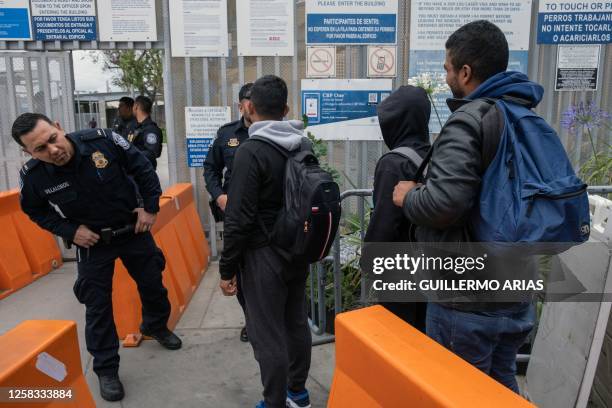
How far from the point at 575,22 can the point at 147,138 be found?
4.97m

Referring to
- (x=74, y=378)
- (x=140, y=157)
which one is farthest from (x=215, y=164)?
(x=74, y=378)

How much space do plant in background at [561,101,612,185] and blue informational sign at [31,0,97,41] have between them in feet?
16.0

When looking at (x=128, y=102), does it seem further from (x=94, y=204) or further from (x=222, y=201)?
(x=94, y=204)

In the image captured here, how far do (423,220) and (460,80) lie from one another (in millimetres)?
545

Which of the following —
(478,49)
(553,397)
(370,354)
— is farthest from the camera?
(553,397)

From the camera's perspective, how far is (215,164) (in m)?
4.19

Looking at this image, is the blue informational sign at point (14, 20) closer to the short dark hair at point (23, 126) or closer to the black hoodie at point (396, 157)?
the short dark hair at point (23, 126)

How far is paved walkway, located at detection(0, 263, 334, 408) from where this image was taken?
125 inches

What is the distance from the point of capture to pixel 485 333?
178cm

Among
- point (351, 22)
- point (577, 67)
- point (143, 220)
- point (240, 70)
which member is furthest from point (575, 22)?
point (143, 220)

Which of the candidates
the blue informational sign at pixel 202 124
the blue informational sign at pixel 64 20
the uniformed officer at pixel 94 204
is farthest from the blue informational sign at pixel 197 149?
the uniformed officer at pixel 94 204

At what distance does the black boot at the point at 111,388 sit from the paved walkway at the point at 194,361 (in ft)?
0.14

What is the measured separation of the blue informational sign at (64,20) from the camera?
509 centimetres

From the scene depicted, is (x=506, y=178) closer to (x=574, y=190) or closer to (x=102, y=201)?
(x=574, y=190)
